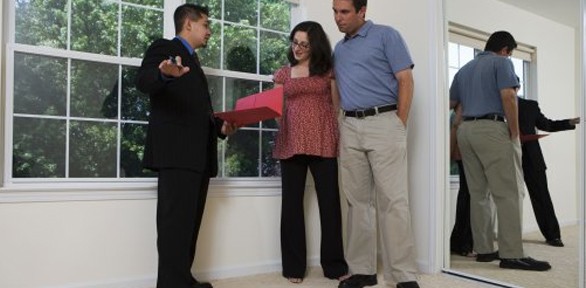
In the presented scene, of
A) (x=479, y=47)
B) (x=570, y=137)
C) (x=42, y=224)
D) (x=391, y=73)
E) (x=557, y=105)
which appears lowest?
(x=42, y=224)

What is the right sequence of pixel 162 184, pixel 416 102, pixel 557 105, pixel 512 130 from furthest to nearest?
1. pixel 416 102
2. pixel 512 130
3. pixel 557 105
4. pixel 162 184

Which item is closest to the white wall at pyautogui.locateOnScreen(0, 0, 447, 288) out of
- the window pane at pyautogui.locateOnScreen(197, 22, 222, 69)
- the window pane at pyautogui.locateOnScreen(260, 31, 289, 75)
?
the window pane at pyautogui.locateOnScreen(260, 31, 289, 75)

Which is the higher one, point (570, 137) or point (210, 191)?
point (570, 137)

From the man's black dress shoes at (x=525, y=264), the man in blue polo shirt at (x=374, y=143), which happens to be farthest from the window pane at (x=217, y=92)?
the man's black dress shoes at (x=525, y=264)

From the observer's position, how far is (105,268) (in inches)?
84.4

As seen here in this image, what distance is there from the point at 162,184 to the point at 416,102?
1493mm

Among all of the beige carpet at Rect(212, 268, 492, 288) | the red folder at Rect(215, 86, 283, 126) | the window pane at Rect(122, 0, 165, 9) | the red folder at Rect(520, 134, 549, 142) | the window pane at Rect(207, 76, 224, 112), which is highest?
the window pane at Rect(122, 0, 165, 9)

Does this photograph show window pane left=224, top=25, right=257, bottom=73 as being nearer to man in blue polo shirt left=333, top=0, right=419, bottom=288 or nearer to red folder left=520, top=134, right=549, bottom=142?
man in blue polo shirt left=333, top=0, right=419, bottom=288

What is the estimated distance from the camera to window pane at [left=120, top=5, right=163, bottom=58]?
89.7 inches

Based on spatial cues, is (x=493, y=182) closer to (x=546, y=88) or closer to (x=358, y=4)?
(x=546, y=88)

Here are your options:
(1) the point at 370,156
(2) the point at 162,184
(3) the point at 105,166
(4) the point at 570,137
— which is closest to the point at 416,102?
→ (1) the point at 370,156

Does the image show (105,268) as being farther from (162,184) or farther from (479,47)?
(479,47)

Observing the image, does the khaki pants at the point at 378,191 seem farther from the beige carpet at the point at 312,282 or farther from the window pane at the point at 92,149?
the window pane at the point at 92,149

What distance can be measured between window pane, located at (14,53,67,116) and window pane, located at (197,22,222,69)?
2.30 feet
